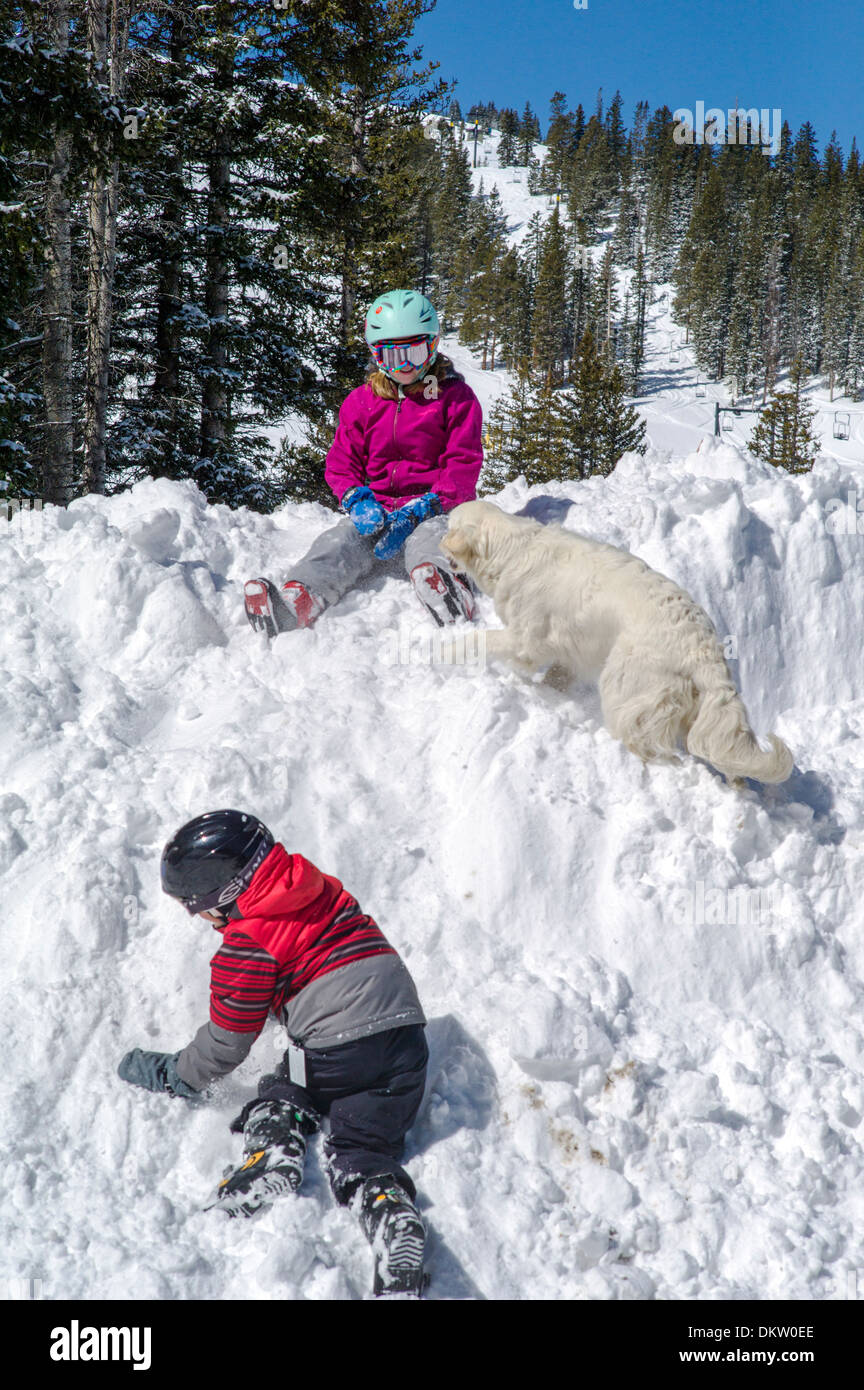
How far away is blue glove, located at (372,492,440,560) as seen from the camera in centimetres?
503

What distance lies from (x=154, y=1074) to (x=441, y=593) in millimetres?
2824

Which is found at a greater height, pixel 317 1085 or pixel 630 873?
pixel 630 873

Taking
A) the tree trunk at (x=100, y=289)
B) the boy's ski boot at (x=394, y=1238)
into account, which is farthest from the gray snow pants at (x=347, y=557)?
the tree trunk at (x=100, y=289)

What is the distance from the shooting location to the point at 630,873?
3545 mm

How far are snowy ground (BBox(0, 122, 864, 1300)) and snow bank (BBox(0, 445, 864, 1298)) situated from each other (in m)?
0.01

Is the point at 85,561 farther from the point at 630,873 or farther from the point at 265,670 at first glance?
the point at 630,873

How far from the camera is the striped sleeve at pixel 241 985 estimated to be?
2650 millimetres

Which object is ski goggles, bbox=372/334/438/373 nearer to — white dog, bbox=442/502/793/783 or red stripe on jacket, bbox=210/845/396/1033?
white dog, bbox=442/502/793/783

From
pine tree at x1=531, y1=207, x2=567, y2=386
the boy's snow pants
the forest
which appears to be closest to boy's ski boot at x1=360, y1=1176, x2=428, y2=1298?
the boy's snow pants

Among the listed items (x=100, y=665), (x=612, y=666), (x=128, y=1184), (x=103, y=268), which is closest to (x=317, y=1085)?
(x=128, y=1184)

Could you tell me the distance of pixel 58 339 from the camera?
8891 millimetres

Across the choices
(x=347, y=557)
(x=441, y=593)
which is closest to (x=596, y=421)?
(x=347, y=557)

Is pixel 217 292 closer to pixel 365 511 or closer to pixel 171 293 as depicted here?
pixel 171 293

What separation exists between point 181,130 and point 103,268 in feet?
9.04
